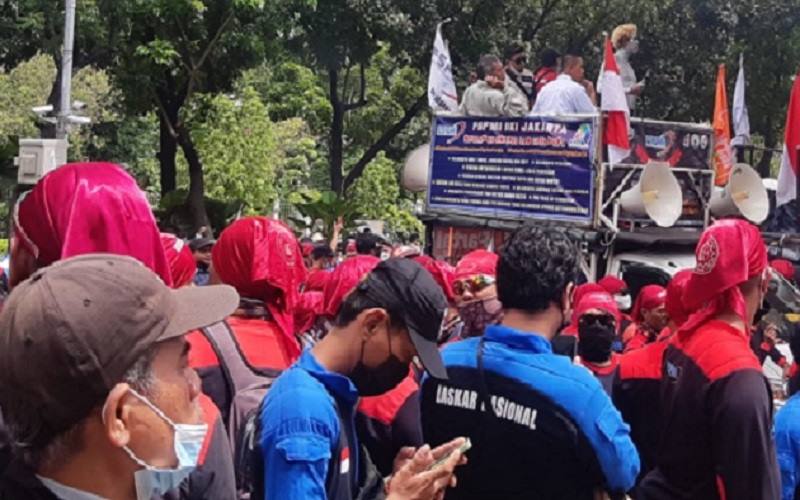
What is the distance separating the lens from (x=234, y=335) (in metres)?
4.10

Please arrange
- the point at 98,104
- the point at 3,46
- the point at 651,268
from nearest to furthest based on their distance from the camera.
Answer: the point at 651,268
the point at 3,46
the point at 98,104

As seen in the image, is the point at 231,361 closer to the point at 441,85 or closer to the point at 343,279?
the point at 343,279

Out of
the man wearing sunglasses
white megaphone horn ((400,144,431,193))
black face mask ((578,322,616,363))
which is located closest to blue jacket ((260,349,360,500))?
black face mask ((578,322,616,363))

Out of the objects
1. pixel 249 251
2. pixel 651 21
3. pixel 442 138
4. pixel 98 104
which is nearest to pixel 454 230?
pixel 442 138

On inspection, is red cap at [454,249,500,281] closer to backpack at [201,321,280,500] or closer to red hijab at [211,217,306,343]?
red hijab at [211,217,306,343]

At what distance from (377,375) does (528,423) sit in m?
0.58

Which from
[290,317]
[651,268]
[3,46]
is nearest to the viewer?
[290,317]

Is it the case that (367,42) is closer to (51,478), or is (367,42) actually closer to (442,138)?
(442,138)

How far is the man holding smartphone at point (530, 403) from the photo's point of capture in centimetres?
329

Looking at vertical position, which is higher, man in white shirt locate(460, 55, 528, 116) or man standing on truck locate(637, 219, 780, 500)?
man in white shirt locate(460, 55, 528, 116)

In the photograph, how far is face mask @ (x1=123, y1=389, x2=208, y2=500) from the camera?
1.92 metres

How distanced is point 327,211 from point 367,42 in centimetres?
375

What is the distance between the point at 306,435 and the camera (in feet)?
9.16

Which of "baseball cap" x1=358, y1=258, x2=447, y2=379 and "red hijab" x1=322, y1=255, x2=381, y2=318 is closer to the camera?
"baseball cap" x1=358, y1=258, x2=447, y2=379
